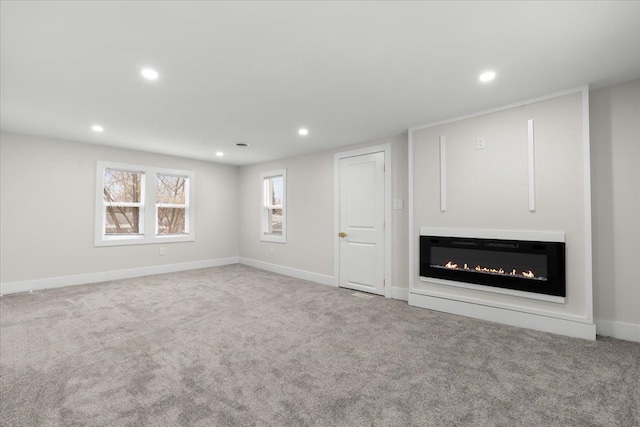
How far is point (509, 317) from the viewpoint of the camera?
10.1 ft

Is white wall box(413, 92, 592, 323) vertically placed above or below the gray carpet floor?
above

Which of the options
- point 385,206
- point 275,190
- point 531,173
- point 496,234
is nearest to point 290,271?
point 275,190

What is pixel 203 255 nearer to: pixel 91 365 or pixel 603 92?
pixel 91 365

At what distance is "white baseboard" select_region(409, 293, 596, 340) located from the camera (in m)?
2.71

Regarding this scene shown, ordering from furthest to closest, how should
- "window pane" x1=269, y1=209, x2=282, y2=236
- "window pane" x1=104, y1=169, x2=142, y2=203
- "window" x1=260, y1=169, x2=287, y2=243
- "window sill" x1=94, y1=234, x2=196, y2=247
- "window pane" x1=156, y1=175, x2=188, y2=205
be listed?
1. "window pane" x1=269, y1=209, x2=282, y2=236
2. "window" x1=260, y1=169, x2=287, y2=243
3. "window pane" x1=156, y1=175, x2=188, y2=205
4. "window pane" x1=104, y1=169, x2=142, y2=203
5. "window sill" x1=94, y1=234, x2=196, y2=247

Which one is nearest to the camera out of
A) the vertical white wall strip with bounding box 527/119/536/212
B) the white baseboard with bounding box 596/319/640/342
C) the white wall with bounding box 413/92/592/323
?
the white baseboard with bounding box 596/319/640/342

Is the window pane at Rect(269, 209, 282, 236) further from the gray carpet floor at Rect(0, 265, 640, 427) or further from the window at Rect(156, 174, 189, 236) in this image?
the gray carpet floor at Rect(0, 265, 640, 427)

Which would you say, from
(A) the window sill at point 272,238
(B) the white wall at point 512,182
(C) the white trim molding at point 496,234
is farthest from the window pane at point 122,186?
(C) the white trim molding at point 496,234

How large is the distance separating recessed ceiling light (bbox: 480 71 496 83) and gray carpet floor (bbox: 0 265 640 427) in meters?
2.43

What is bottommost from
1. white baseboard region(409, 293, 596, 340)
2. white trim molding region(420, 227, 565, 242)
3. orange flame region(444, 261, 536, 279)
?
white baseboard region(409, 293, 596, 340)

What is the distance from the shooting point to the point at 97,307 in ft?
11.8

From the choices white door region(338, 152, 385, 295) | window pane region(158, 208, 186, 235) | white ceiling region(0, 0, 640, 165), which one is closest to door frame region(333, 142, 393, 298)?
white door region(338, 152, 385, 295)

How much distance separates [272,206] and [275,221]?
36cm

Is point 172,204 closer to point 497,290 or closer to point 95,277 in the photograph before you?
point 95,277
